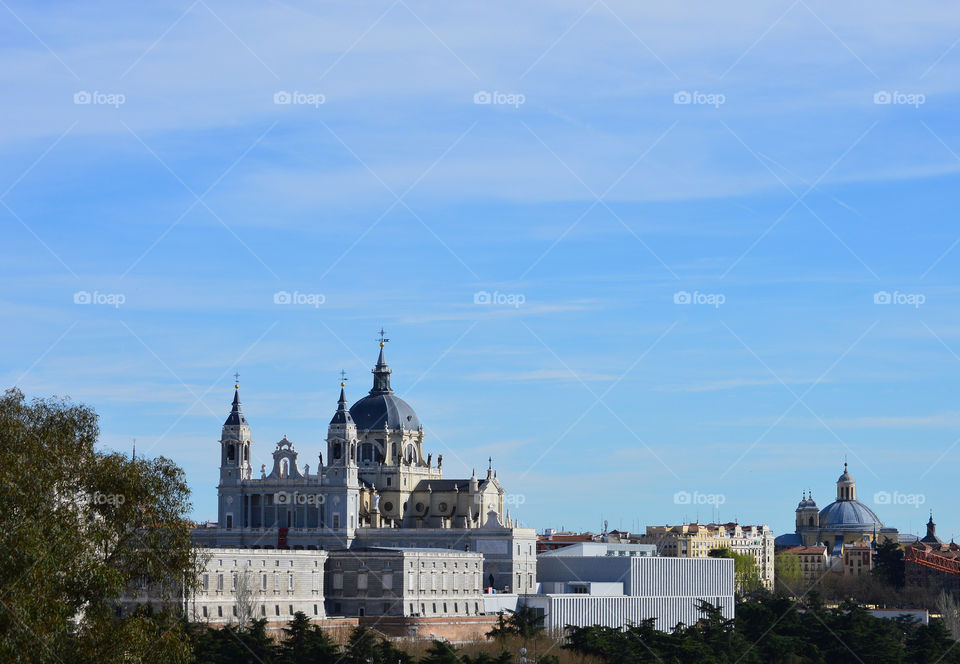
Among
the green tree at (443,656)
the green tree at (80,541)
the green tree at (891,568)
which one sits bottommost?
the green tree at (443,656)

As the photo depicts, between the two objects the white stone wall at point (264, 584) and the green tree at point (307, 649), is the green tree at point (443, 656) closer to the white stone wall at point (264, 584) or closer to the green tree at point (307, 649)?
the green tree at point (307, 649)

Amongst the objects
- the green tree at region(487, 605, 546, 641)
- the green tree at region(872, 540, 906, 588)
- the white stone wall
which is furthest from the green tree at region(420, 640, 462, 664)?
the green tree at region(872, 540, 906, 588)

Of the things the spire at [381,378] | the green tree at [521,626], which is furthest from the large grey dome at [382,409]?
the green tree at [521,626]

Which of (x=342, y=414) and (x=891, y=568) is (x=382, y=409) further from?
(x=891, y=568)

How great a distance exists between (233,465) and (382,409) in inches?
576

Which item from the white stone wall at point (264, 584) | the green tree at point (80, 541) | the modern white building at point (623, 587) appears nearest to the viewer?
the green tree at point (80, 541)

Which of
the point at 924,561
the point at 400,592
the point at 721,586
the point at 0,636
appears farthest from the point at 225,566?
the point at 924,561

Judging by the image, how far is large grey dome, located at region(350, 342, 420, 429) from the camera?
142375mm

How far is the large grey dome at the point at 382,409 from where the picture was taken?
142 meters

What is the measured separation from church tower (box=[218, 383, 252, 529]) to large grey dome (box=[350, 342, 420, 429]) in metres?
11.7

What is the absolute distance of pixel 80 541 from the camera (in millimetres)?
45188

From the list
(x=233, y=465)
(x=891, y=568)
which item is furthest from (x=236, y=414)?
(x=891, y=568)

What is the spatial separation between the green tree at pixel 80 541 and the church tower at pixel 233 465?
8163 cm

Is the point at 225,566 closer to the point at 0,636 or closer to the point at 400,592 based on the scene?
the point at 400,592
